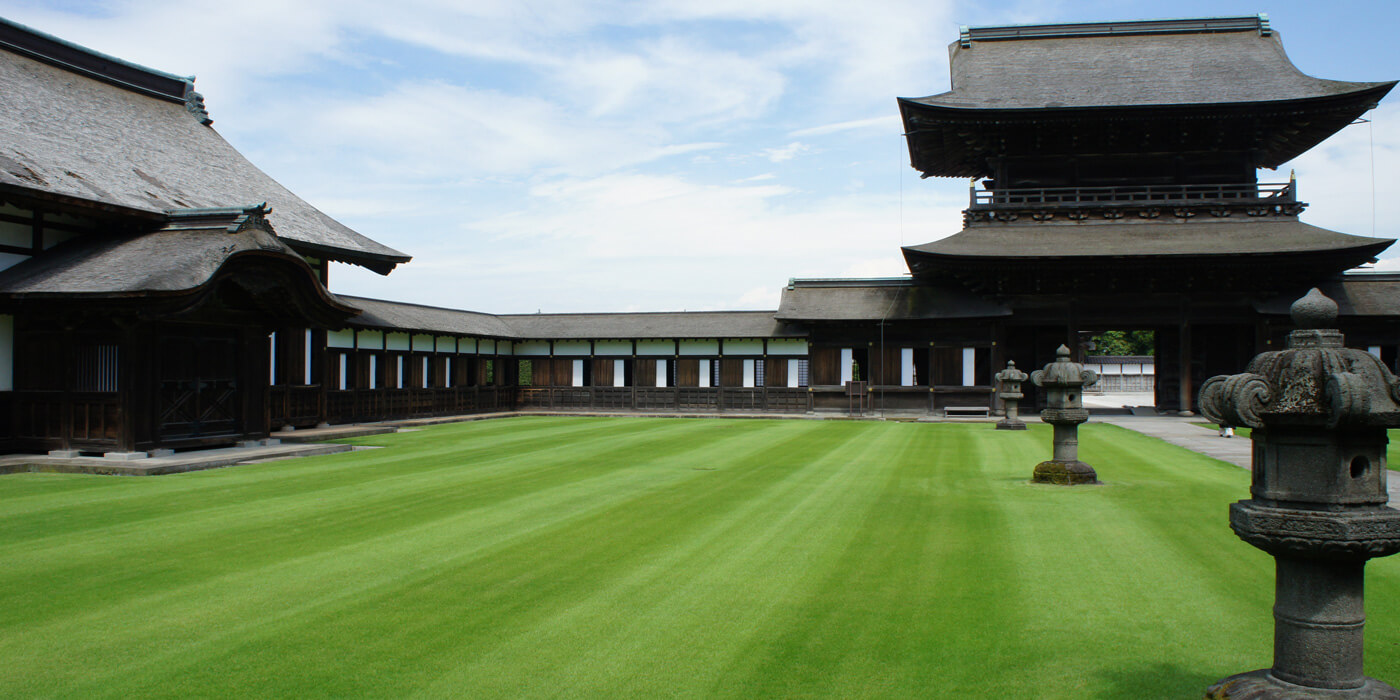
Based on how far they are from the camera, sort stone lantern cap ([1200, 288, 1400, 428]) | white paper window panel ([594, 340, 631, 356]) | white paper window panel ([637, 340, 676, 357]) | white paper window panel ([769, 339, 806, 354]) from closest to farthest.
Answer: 1. stone lantern cap ([1200, 288, 1400, 428])
2. white paper window panel ([769, 339, 806, 354])
3. white paper window panel ([637, 340, 676, 357])
4. white paper window panel ([594, 340, 631, 356])

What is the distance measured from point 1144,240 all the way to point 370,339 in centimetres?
2390

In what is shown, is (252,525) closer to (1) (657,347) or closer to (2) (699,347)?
(2) (699,347)

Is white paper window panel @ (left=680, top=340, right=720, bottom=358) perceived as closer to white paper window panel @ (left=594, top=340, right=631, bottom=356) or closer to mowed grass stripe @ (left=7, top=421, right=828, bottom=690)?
white paper window panel @ (left=594, top=340, right=631, bottom=356)

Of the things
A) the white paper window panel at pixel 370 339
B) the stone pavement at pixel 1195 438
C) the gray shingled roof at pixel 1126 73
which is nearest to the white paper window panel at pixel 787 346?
the gray shingled roof at pixel 1126 73

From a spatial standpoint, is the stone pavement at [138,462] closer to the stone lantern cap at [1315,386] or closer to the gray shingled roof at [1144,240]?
the stone lantern cap at [1315,386]

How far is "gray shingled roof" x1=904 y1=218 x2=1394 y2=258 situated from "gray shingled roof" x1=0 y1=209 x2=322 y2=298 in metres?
18.5

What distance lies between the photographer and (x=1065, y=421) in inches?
448

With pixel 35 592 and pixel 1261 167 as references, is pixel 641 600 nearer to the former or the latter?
pixel 35 592

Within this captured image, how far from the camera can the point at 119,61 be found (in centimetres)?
2088

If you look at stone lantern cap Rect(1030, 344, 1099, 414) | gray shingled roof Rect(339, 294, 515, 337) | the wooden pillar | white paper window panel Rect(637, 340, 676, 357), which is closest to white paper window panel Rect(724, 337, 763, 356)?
white paper window panel Rect(637, 340, 676, 357)

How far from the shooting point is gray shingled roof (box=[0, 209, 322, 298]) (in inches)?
527

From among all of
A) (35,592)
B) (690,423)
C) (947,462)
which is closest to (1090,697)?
(35,592)

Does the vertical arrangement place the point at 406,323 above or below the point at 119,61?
below

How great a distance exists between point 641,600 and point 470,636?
1.27 meters
